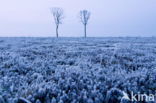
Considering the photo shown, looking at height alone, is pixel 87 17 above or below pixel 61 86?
above

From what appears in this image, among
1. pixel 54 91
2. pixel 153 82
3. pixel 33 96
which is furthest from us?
pixel 153 82

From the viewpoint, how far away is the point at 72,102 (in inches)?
153

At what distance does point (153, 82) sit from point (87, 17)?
94908 mm

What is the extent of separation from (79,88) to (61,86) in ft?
1.42

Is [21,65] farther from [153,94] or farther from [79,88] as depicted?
[153,94]

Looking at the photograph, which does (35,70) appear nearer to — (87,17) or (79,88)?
(79,88)

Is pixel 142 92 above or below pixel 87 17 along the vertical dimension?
below

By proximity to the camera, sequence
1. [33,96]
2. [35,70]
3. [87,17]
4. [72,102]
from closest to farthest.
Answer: [72,102], [33,96], [35,70], [87,17]

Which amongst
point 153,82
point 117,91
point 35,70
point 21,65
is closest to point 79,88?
point 117,91

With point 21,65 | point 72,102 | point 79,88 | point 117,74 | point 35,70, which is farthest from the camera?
point 21,65

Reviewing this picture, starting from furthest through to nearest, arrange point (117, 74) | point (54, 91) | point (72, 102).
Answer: point (117, 74)
point (54, 91)
point (72, 102)

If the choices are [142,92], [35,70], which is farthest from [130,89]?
[35,70]

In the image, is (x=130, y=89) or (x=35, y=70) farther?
(x=35, y=70)

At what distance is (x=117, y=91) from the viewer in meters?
4.61
